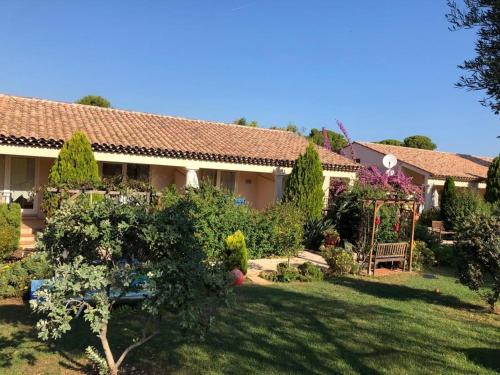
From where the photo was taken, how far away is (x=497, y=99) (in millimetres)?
4359

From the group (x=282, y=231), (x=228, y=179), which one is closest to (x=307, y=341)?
(x=282, y=231)

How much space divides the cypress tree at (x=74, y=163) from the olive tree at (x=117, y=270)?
8.37m

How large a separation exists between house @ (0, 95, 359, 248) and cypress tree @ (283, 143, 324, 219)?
1.12 m

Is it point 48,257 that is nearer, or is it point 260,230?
point 48,257

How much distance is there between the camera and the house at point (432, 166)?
1056 inches

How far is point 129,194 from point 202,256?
1.39 meters

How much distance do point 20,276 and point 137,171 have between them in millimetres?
9946

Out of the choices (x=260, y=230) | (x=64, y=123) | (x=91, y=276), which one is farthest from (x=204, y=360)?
(x=64, y=123)

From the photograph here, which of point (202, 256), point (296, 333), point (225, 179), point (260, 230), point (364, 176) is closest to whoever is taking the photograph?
point (202, 256)

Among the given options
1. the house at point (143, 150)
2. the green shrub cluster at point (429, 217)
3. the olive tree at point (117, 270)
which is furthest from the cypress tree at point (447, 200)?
the olive tree at point (117, 270)

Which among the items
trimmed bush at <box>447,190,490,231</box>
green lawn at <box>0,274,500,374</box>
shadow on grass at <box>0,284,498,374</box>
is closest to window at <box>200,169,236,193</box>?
trimmed bush at <box>447,190,490,231</box>

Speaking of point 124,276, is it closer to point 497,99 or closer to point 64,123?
point 497,99

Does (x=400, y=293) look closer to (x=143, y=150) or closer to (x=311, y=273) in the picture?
(x=311, y=273)

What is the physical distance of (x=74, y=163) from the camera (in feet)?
42.5
